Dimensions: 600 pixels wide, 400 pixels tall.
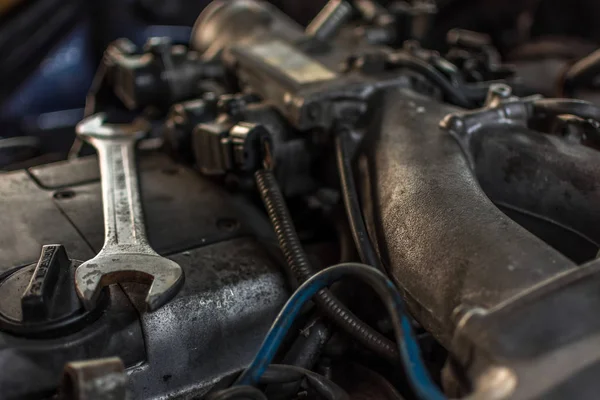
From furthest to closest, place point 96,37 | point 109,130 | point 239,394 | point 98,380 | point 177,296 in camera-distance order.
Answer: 1. point 96,37
2. point 109,130
3. point 177,296
4. point 239,394
5. point 98,380

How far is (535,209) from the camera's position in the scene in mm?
821

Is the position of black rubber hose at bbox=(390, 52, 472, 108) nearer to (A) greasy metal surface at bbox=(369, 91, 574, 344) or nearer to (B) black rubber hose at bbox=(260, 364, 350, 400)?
(A) greasy metal surface at bbox=(369, 91, 574, 344)

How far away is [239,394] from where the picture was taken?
2.12ft

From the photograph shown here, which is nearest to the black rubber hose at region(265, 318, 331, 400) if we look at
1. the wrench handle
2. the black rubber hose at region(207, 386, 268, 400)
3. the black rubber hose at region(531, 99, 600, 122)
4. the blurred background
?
the black rubber hose at region(207, 386, 268, 400)

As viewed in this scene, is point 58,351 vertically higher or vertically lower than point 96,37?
higher

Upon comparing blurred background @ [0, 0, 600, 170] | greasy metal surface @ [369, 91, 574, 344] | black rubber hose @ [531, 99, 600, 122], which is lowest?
blurred background @ [0, 0, 600, 170]

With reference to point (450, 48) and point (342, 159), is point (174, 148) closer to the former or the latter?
point (342, 159)

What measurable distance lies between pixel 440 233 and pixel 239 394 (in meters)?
0.28

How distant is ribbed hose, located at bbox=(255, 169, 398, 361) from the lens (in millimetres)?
713

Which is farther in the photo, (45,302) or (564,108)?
(564,108)

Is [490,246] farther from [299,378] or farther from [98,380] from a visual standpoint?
[98,380]

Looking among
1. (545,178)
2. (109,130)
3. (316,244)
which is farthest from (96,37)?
(545,178)

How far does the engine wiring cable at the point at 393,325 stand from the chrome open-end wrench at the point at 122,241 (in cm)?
14

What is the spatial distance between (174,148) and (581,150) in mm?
690
